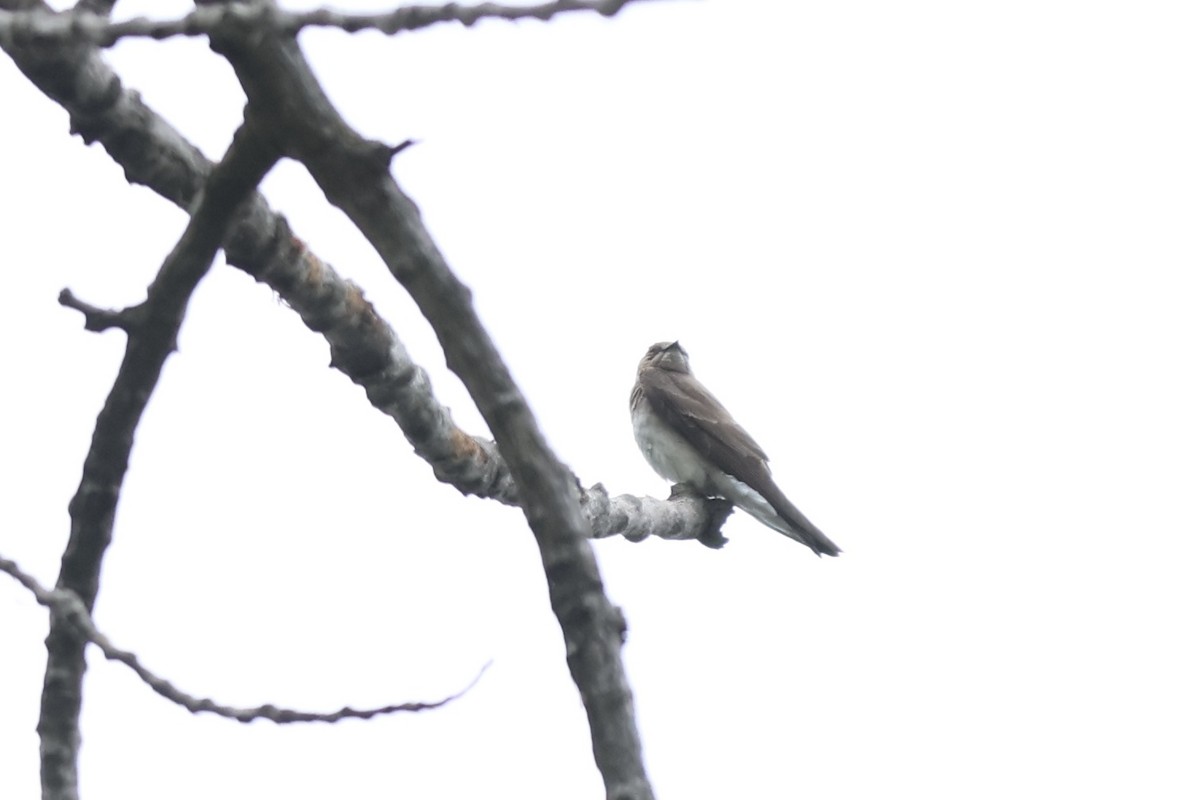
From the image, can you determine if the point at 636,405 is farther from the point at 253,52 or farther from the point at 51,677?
the point at 253,52

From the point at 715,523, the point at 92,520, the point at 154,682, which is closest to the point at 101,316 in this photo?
the point at 92,520

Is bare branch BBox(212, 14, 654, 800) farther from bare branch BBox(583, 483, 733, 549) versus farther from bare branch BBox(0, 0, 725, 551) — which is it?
bare branch BBox(583, 483, 733, 549)

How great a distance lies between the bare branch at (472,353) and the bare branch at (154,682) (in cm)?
35

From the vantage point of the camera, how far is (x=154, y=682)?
1.99m

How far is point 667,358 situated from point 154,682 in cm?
937

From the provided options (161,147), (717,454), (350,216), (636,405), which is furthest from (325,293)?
(636,405)

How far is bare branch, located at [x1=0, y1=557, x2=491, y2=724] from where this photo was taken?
193 cm

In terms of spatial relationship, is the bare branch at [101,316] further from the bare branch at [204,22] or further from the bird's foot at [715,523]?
the bird's foot at [715,523]

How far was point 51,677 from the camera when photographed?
2.70m

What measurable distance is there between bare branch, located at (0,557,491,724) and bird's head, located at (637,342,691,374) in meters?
9.01

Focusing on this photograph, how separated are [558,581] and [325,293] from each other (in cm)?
200

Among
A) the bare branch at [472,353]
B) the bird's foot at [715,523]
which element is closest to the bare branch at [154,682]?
the bare branch at [472,353]

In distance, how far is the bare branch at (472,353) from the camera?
1.81 metres

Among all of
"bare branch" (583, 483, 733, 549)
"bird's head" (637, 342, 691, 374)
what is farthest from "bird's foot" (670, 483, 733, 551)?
"bird's head" (637, 342, 691, 374)
